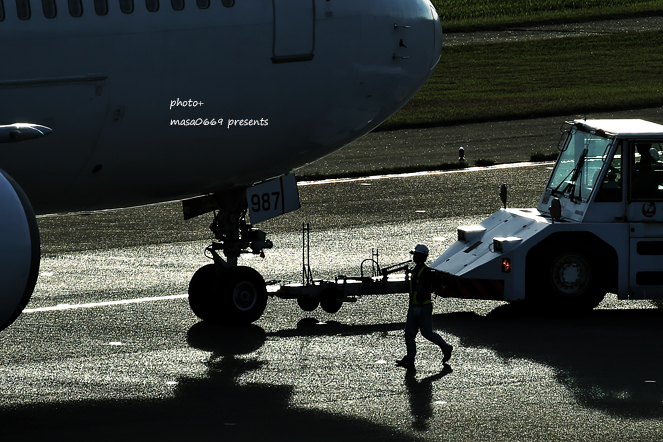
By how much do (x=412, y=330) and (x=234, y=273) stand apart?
3.21m

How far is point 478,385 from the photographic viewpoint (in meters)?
14.6

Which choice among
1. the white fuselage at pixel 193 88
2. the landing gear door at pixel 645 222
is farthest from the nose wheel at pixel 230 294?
the landing gear door at pixel 645 222

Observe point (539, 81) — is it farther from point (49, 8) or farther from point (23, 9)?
point (23, 9)

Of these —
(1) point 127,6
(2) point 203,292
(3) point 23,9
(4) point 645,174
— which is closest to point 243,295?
(2) point 203,292

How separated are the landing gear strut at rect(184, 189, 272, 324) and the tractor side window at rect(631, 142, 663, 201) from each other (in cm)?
543

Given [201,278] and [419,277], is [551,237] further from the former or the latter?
[201,278]

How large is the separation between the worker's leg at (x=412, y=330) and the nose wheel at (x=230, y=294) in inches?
114

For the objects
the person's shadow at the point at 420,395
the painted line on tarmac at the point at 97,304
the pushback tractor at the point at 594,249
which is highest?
the pushback tractor at the point at 594,249

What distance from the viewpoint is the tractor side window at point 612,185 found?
18188 mm

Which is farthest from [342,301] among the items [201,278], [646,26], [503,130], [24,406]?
[646,26]

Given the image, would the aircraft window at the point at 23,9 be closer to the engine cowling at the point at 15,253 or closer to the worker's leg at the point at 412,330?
the engine cowling at the point at 15,253

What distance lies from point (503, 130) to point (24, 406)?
1106 inches

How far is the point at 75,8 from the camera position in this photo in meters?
14.7

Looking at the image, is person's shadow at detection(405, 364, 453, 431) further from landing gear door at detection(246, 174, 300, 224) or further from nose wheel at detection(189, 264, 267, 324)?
landing gear door at detection(246, 174, 300, 224)
